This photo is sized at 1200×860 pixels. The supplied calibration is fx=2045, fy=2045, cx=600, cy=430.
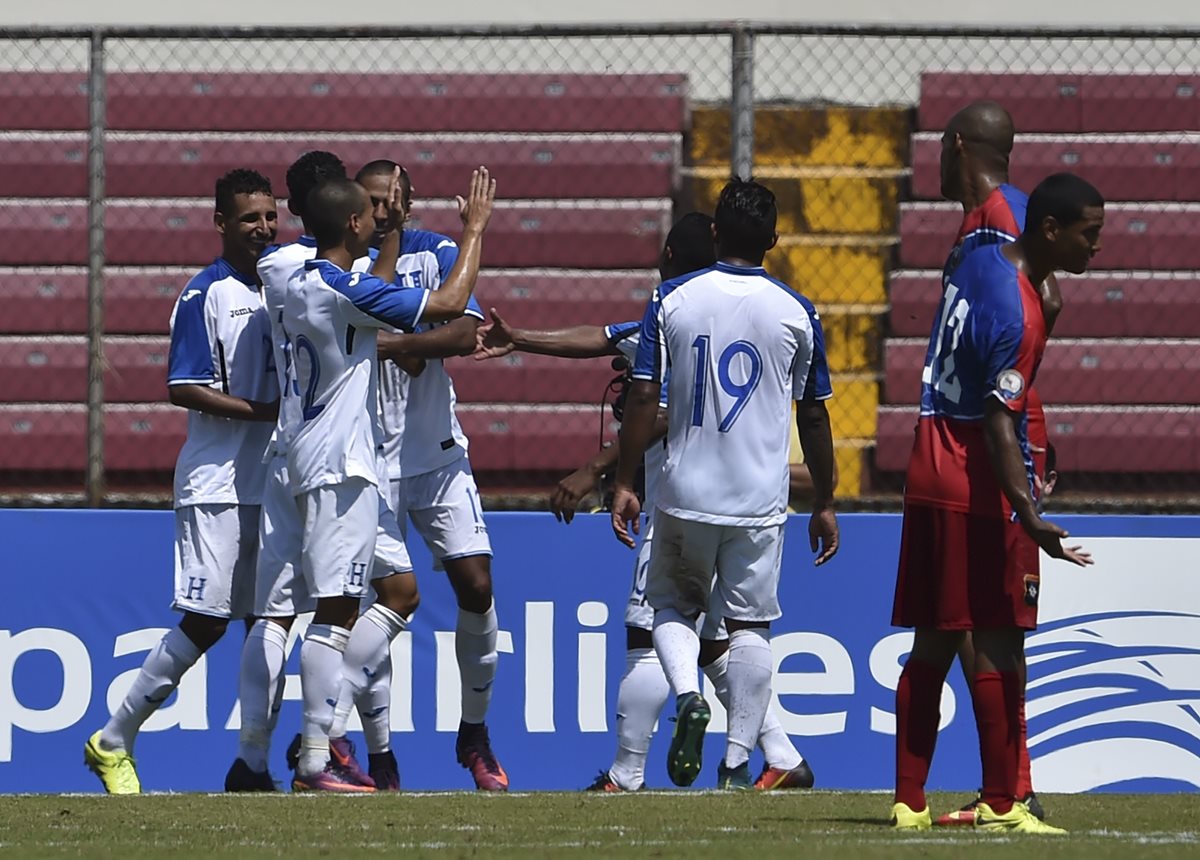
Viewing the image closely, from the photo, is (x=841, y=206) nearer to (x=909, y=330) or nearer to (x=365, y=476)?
(x=909, y=330)

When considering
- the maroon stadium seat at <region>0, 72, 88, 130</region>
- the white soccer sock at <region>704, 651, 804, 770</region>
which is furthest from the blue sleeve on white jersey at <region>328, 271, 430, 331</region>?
the maroon stadium seat at <region>0, 72, 88, 130</region>

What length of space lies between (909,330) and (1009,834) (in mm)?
5003

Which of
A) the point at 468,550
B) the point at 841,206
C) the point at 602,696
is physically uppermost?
the point at 841,206

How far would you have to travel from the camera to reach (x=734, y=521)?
6.53 m

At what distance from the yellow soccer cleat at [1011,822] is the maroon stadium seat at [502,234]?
16.9 feet

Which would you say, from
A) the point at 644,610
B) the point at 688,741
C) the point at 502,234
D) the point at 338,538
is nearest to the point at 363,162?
the point at 502,234

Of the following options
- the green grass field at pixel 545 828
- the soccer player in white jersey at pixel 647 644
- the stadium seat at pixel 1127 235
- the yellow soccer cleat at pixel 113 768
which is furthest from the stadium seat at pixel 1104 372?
the yellow soccer cleat at pixel 113 768

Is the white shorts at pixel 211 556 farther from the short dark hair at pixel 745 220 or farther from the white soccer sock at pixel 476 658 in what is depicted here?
the short dark hair at pixel 745 220

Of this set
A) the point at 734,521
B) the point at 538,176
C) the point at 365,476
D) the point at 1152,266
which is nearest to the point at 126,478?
the point at 538,176

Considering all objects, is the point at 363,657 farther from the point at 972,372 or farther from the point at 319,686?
the point at 972,372

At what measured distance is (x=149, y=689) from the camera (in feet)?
24.2

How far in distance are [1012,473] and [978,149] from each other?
1189mm

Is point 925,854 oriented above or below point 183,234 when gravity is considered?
below

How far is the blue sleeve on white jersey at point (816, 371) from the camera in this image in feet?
22.0
